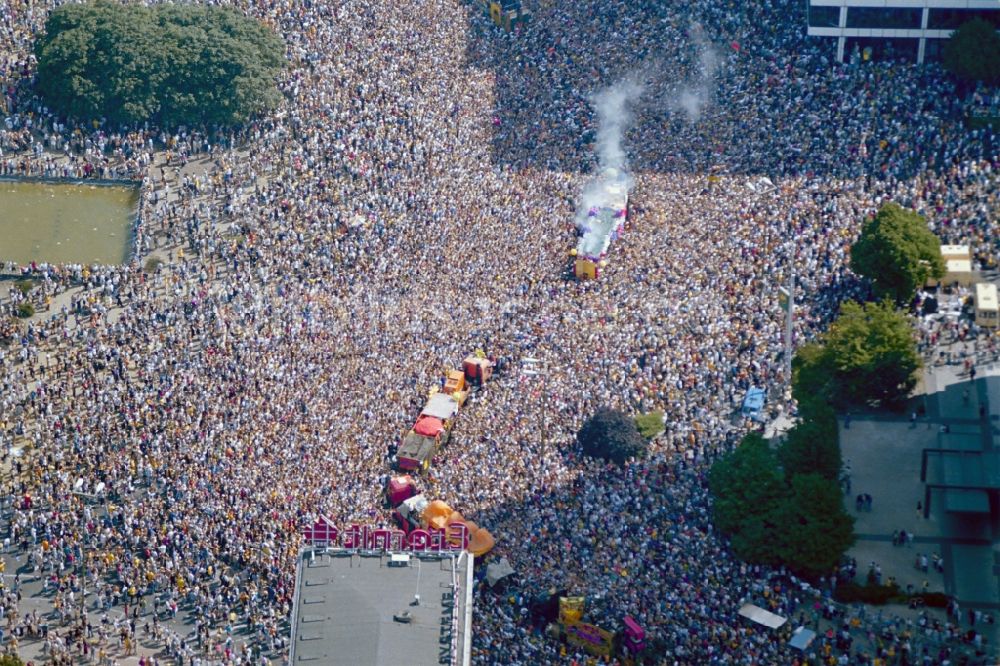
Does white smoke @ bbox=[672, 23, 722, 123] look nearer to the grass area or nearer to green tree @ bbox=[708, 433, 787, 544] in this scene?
the grass area

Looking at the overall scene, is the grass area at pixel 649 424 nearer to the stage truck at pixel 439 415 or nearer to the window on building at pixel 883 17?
the stage truck at pixel 439 415

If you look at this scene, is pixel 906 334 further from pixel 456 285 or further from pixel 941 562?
pixel 456 285

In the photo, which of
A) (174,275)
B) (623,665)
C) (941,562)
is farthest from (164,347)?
(941,562)

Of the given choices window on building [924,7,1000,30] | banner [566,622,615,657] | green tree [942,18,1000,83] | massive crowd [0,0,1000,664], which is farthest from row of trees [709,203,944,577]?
window on building [924,7,1000,30]

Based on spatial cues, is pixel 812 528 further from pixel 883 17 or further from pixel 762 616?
pixel 883 17

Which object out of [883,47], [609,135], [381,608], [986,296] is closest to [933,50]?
[883,47]
